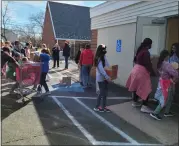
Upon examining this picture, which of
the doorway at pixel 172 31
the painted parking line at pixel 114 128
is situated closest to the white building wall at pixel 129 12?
the doorway at pixel 172 31

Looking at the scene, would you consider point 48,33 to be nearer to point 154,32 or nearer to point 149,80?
point 154,32

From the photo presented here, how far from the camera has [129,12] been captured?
30.7 feet

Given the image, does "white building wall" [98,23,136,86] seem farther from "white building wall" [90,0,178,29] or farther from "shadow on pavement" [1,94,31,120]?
"shadow on pavement" [1,94,31,120]

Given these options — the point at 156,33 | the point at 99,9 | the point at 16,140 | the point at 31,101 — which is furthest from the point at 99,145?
the point at 99,9

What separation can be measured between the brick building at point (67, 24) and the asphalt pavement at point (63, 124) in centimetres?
2341

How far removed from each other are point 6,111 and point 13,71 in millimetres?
1464

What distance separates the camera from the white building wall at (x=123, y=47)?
364 inches

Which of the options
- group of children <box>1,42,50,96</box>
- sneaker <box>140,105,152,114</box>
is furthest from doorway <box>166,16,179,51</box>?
group of children <box>1,42,50,96</box>

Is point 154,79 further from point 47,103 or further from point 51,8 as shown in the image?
point 51,8

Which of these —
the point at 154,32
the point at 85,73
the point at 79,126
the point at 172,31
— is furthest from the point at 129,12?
the point at 79,126

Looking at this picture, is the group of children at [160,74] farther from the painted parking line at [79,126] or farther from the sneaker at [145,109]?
the painted parking line at [79,126]

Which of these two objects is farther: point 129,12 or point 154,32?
point 129,12

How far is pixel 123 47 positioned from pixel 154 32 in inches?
72.0

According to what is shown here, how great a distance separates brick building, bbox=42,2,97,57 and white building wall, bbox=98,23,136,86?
1937 centimetres
